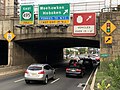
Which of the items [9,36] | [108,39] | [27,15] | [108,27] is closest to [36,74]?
[108,39]

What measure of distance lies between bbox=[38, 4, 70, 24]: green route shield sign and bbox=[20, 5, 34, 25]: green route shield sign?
0.98 m

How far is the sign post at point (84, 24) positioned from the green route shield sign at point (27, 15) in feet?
16.4

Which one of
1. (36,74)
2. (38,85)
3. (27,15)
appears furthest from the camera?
(27,15)

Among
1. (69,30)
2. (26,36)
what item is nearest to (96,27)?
(69,30)

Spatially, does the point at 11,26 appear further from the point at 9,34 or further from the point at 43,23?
the point at 43,23

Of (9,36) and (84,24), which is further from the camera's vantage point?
(9,36)

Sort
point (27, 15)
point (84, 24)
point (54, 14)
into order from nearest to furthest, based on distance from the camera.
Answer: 1. point (84, 24)
2. point (54, 14)
3. point (27, 15)

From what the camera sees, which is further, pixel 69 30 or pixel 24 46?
pixel 24 46

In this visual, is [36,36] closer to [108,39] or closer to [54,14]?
[54,14]

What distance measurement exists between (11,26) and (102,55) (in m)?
11.7

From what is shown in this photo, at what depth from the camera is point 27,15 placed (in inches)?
1243

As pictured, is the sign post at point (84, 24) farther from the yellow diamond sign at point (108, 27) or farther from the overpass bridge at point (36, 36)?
the yellow diamond sign at point (108, 27)

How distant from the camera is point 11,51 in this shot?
32969 mm

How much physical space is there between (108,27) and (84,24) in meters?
2.84
